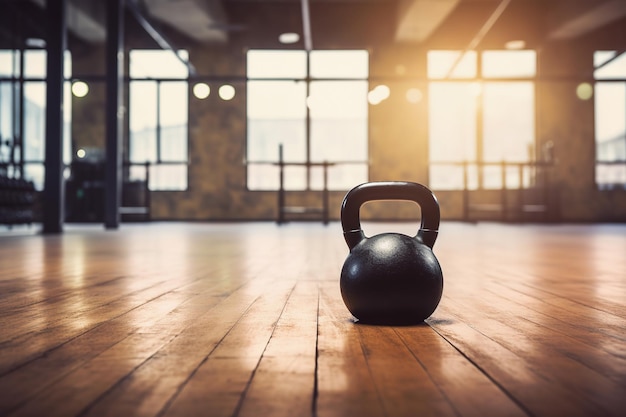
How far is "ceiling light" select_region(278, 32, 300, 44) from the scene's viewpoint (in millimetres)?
11672

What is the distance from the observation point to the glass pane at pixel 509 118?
13070 mm

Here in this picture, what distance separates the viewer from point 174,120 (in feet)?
42.1

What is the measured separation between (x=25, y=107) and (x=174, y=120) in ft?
10.9

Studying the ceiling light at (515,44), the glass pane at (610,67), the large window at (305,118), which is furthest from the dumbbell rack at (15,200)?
the glass pane at (610,67)

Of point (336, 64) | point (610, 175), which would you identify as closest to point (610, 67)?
point (610, 175)

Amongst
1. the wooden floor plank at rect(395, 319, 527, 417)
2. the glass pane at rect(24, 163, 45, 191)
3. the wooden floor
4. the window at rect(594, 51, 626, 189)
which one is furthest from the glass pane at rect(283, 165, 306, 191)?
the wooden floor plank at rect(395, 319, 527, 417)

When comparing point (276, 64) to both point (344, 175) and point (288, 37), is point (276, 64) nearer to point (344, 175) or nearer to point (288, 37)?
point (288, 37)

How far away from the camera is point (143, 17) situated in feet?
29.0

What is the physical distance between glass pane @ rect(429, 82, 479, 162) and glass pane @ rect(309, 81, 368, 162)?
158cm

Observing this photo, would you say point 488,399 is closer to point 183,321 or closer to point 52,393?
point 52,393

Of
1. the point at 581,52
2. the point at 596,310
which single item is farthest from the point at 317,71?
the point at 596,310

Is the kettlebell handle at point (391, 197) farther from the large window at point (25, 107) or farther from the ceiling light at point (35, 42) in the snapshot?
the ceiling light at point (35, 42)

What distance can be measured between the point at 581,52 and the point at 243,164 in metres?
7.93

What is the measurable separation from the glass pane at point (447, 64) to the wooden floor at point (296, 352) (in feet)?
37.5
